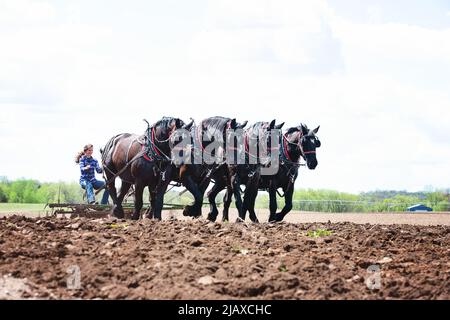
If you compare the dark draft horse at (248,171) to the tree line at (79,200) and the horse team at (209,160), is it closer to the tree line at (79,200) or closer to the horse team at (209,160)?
the horse team at (209,160)

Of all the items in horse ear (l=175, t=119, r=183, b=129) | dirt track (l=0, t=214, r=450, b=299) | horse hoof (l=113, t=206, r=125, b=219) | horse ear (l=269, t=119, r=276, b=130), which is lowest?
dirt track (l=0, t=214, r=450, b=299)

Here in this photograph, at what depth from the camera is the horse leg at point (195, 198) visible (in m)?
17.4

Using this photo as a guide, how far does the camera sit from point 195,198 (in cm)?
1739

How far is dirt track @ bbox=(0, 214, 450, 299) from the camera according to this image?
30.2 feet

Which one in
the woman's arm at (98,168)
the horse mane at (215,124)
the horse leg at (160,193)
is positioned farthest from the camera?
the woman's arm at (98,168)

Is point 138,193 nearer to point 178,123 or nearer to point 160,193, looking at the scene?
point 160,193

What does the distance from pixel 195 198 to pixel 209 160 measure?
1.08 m

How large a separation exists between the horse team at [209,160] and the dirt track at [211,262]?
2874mm

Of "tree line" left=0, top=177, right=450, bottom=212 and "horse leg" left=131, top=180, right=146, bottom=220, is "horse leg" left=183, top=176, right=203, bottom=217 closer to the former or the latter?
"horse leg" left=131, top=180, right=146, bottom=220

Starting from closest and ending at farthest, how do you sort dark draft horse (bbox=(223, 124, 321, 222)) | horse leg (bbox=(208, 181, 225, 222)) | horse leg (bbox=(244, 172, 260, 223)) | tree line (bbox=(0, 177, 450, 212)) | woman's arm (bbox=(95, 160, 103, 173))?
horse leg (bbox=(244, 172, 260, 223)) < horse leg (bbox=(208, 181, 225, 222)) < dark draft horse (bbox=(223, 124, 321, 222)) < woman's arm (bbox=(95, 160, 103, 173)) < tree line (bbox=(0, 177, 450, 212))

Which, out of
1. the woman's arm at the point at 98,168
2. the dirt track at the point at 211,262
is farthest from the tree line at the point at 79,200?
the dirt track at the point at 211,262

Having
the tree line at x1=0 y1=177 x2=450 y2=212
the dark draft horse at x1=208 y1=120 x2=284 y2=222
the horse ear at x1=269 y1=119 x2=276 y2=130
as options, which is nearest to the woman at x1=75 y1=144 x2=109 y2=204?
the dark draft horse at x1=208 y1=120 x2=284 y2=222
